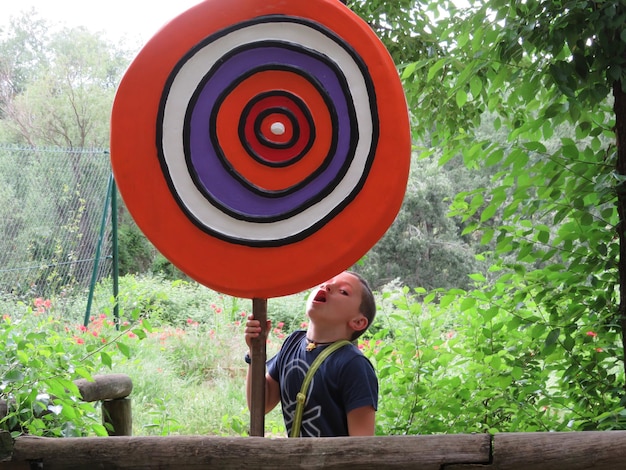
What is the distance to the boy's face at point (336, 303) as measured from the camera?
1584 millimetres

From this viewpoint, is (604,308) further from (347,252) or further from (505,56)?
(347,252)

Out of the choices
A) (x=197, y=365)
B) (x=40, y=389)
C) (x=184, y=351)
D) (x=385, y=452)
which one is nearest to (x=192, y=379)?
(x=197, y=365)

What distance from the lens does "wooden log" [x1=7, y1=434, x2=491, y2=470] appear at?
1.21 m

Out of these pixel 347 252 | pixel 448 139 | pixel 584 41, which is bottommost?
pixel 347 252

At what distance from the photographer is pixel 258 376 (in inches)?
54.2

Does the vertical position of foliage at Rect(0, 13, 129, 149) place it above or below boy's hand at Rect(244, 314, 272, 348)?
above

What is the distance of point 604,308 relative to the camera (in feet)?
6.22

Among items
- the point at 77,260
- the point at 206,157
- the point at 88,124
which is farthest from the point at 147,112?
the point at 88,124

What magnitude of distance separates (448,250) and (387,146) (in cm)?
709

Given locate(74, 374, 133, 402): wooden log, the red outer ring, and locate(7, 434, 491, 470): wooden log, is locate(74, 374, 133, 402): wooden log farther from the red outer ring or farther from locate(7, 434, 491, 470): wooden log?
the red outer ring

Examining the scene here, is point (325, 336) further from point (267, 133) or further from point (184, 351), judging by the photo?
point (184, 351)

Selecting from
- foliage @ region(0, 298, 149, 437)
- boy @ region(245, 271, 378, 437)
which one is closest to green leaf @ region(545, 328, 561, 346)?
boy @ region(245, 271, 378, 437)

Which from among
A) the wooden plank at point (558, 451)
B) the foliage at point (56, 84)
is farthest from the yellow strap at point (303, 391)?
the foliage at point (56, 84)

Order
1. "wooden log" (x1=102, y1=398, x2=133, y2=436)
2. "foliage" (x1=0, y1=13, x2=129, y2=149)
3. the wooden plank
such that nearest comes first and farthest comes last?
the wooden plank → "wooden log" (x1=102, y1=398, x2=133, y2=436) → "foliage" (x1=0, y1=13, x2=129, y2=149)
